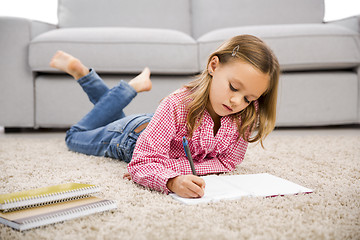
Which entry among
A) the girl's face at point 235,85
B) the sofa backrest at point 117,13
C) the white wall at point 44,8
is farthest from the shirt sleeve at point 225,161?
the white wall at point 44,8

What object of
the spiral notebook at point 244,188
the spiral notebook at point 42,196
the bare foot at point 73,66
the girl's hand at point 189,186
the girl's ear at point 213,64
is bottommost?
the spiral notebook at point 244,188

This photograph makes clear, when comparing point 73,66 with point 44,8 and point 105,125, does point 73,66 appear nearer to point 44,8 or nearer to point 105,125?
point 105,125

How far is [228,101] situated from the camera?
813 mm

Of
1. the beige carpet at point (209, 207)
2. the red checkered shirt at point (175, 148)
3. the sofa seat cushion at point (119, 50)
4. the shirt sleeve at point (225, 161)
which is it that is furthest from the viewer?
the sofa seat cushion at point (119, 50)

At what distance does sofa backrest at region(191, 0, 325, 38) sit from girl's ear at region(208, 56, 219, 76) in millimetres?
1424

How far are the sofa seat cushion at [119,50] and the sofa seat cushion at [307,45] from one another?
120 mm

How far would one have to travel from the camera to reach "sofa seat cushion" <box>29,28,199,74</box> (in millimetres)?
1671

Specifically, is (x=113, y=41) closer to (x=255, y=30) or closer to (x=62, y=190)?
(x=255, y=30)

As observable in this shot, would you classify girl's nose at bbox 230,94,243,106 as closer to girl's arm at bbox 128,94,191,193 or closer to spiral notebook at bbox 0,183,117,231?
girl's arm at bbox 128,94,191,193

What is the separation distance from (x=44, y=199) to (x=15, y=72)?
1.32 metres

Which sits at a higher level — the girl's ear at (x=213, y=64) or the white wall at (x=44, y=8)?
the white wall at (x=44, y=8)

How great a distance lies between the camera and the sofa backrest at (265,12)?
2.20 meters

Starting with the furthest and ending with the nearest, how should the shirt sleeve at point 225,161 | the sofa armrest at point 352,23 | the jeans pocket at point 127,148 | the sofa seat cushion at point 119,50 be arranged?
the sofa armrest at point 352,23 < the sofa seat cushion at point 119,50 < the jeans pocket at point 127,148 < the shirt sleeve at point 225,161

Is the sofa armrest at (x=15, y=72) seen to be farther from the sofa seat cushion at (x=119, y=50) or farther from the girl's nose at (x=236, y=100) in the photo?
the girl's nose at (x=236, y=100)
